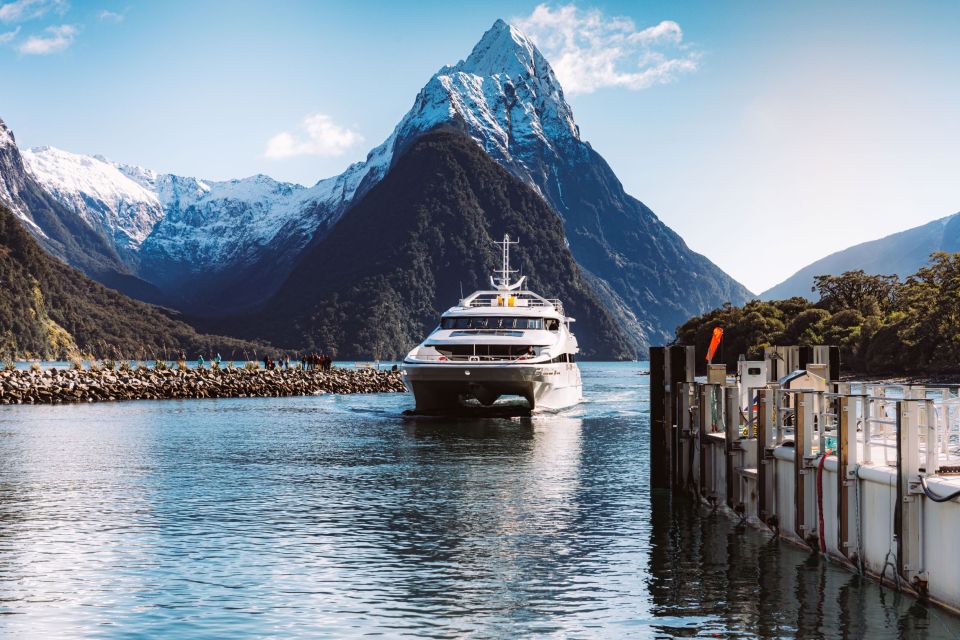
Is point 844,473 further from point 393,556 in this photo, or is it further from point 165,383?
point 165,383

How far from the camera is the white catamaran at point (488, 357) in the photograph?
51.6 metres

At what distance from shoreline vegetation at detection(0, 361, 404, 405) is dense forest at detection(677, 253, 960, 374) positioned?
4551 centimetres

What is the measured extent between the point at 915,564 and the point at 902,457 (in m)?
1.54

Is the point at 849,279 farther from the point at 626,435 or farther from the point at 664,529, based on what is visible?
the point at 664,529

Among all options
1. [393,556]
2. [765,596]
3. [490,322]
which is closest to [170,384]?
[490,322]

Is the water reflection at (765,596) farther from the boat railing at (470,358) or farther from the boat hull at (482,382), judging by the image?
the boat railing at (470,358)

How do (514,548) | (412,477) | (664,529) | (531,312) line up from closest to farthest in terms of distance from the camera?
1. (514,548)
2. (664,529)
3. (412,477)
4. (531,312)

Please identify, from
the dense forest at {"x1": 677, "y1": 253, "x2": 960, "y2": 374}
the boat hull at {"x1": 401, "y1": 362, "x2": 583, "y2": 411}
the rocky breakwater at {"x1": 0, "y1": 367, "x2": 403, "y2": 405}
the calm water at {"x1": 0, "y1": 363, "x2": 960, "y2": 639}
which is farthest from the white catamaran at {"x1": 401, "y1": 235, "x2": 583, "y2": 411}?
the dense forest at {"x1": 677, "y1": 253, "x2": 960, "y2": 374}

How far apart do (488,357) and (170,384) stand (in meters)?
43.0

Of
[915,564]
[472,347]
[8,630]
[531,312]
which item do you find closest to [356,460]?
[472,347]

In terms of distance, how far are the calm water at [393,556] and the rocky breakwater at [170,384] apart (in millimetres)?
40759

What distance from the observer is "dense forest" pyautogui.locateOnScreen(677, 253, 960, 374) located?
111312 mm

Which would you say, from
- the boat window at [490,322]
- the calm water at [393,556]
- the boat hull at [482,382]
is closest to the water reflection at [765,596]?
the calm water at [393,556]

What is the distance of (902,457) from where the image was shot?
1465cm
